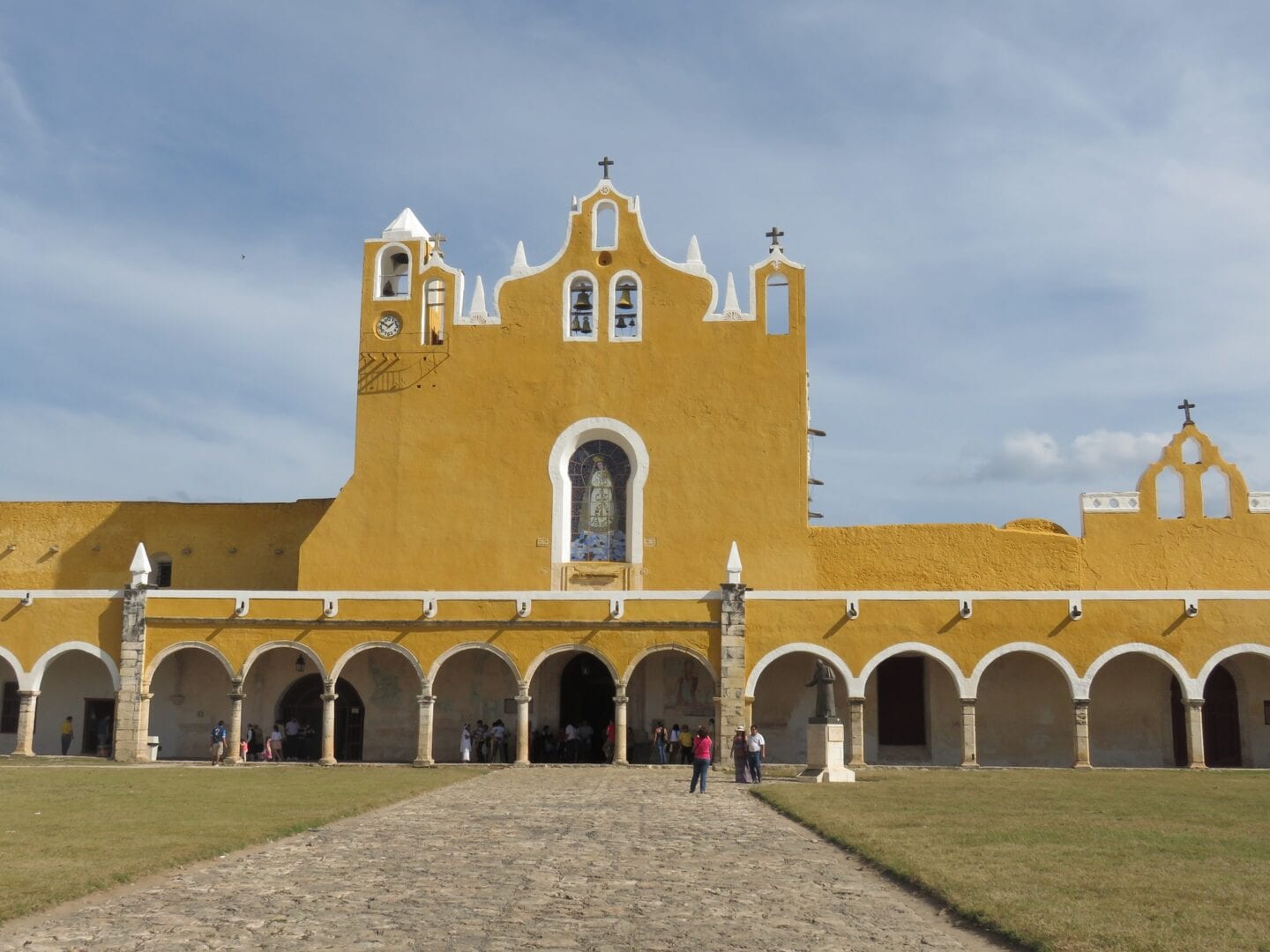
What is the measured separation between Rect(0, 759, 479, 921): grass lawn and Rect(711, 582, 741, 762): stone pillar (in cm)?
465

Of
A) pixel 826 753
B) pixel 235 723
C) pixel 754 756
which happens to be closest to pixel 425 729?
pixel 235 723

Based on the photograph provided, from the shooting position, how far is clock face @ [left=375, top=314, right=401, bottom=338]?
28.3 metres

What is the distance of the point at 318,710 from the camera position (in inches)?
1073

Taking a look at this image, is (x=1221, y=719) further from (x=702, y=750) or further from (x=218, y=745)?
(x=218, y=745)

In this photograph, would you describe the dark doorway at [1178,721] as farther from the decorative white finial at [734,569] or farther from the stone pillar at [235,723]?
→ the stone pillar at [235,723]

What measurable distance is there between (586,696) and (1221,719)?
40.0 ft

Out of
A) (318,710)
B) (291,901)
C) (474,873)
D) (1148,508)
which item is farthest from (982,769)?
(291,901)

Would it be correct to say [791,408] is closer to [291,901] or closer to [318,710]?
[318,710]

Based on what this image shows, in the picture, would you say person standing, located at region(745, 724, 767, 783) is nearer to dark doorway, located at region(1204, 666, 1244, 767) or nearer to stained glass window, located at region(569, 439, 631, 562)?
stained glass window, located at region(569, 439, 631, 562)

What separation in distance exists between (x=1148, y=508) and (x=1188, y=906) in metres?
19.6

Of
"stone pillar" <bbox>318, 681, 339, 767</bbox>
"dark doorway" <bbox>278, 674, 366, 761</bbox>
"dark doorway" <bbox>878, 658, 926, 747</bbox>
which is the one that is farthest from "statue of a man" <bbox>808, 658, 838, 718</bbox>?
"dark doorway" <bbox>278, 674, 366, 761</bbox>

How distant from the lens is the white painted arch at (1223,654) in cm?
2422

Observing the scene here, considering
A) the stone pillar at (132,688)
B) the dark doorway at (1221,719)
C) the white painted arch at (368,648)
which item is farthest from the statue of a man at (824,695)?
the stone pillar at (132,688)

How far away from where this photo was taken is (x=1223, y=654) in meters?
24.3
